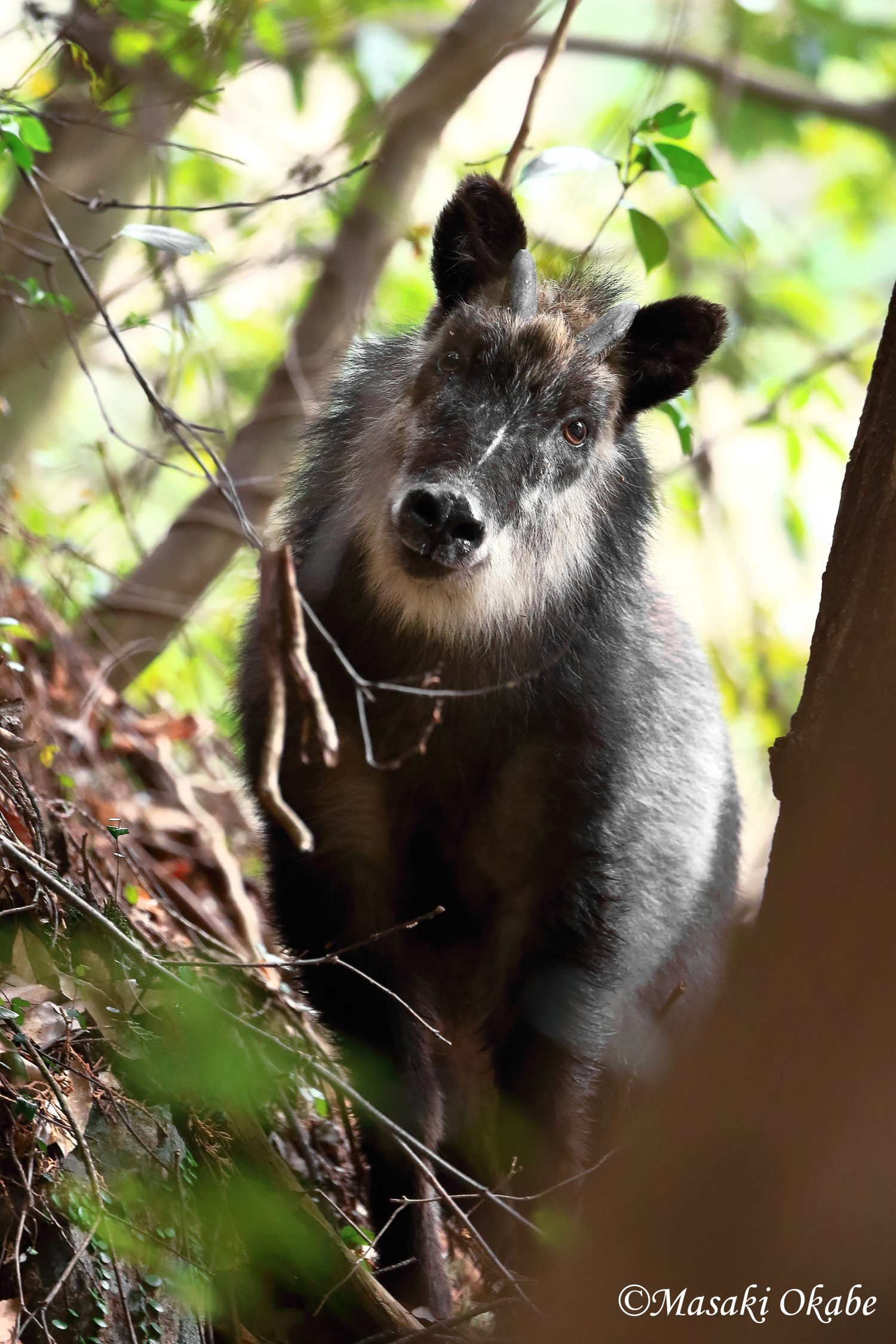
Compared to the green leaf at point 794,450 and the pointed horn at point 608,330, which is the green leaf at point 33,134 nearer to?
the pointed horn at point 608,330

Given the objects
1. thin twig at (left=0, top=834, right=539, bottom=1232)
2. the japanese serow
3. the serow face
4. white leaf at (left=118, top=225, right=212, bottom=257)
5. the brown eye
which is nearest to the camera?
thin twig at (left=0, top=834, right=539, bottom=1232)

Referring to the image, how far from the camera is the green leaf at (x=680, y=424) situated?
3982 mm

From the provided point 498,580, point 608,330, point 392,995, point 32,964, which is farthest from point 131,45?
point 392,995

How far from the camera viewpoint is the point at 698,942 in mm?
4547

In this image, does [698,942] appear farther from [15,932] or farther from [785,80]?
[785,80]

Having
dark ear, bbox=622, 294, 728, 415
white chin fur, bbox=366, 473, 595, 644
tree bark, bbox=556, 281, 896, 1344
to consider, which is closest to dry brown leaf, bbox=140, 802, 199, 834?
white chin fur, bbox=366, 473, 595, 644

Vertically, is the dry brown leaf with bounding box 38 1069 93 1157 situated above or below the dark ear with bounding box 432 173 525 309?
below

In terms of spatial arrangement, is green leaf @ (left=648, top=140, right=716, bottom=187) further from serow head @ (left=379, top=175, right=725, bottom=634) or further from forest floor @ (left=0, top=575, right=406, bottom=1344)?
forest floor @ (left=0, top=575, right=406, bottom=1344)

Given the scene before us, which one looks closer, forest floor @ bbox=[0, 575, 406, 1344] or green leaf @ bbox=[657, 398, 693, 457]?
forest floor @ bbox=[0, 575, 406, 1344]

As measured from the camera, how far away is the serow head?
327cm

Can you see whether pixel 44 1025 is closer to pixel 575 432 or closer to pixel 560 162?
pixel 575 432

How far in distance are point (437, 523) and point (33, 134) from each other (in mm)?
1592

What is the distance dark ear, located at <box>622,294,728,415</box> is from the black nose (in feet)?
3.46

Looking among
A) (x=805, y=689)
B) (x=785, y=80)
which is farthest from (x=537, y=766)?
(x=785, y=80)
